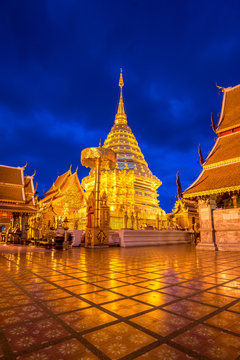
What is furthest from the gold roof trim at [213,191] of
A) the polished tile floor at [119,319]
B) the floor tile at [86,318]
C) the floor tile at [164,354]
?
the floor tile at [164,354]

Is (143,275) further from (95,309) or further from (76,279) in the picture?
(95,309)

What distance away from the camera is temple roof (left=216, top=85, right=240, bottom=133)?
12828mm

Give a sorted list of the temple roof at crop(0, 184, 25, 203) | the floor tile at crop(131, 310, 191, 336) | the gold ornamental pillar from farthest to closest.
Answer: the temple roof at crop(0, 184, 25, 203)
the gold ornamental pillar
the floor tile at crop(131, 310, 191, 336)

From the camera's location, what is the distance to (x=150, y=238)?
50.9ft

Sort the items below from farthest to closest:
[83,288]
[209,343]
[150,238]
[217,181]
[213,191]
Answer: [150,238], [217,181], [213,191], [83,288], [209,343]

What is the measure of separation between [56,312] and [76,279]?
5.53 ft

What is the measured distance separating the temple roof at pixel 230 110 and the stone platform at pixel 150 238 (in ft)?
26.9

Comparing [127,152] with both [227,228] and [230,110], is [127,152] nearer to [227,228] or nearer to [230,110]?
[230,110]

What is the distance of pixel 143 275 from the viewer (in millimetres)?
4414

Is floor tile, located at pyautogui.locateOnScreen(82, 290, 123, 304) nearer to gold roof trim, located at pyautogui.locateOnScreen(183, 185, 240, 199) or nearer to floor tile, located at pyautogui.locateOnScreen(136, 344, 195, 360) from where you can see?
floor tile, located at pyautogui.locateOnScreen(136, 344, 195, 360)

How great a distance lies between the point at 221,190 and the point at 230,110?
658 centimetres

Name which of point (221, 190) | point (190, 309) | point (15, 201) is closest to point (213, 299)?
point (190, 309)

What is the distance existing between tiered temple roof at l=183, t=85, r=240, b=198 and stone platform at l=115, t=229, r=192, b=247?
4717 millimetres

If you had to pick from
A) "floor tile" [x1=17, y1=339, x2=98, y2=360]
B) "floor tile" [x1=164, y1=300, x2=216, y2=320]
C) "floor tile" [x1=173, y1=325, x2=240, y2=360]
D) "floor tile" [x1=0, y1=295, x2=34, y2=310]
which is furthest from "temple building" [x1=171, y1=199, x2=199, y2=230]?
"floor tile" [x1=17, y1=339, x2=98, y2=360]
